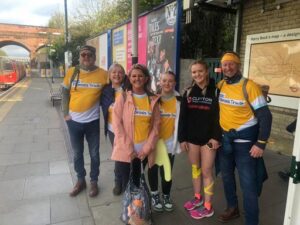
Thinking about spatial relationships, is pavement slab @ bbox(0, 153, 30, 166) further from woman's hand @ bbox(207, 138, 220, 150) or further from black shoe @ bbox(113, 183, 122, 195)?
woman's hand @ bbox(207, 138, 220, 150)

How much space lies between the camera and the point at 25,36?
4900cm

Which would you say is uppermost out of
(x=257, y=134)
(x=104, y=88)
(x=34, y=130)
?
(x=104, y=88)

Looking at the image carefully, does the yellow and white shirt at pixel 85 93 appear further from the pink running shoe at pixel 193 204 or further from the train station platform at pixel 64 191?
the pink running shoe at pixel 193 204

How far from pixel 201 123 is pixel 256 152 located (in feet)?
2.04

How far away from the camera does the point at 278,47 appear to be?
18.6 ft

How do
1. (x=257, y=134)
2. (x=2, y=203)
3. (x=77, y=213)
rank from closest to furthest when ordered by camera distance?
(x=257, y=134) < (x=77, y=213) < (x=2, y=203)

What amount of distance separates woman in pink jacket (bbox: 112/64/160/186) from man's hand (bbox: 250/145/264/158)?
94 cm

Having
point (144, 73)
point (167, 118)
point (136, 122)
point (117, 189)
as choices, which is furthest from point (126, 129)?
point (117, 189)

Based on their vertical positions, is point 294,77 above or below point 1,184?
above

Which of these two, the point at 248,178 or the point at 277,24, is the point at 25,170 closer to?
the point at 248,178

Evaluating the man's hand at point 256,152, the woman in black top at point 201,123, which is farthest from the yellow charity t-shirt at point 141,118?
the man's hand at point 256,152

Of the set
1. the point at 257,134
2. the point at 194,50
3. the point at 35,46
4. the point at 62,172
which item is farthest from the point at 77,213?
the point at 35,46

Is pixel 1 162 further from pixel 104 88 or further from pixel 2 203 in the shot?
pixel 104 88

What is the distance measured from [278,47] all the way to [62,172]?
4.67 meters
